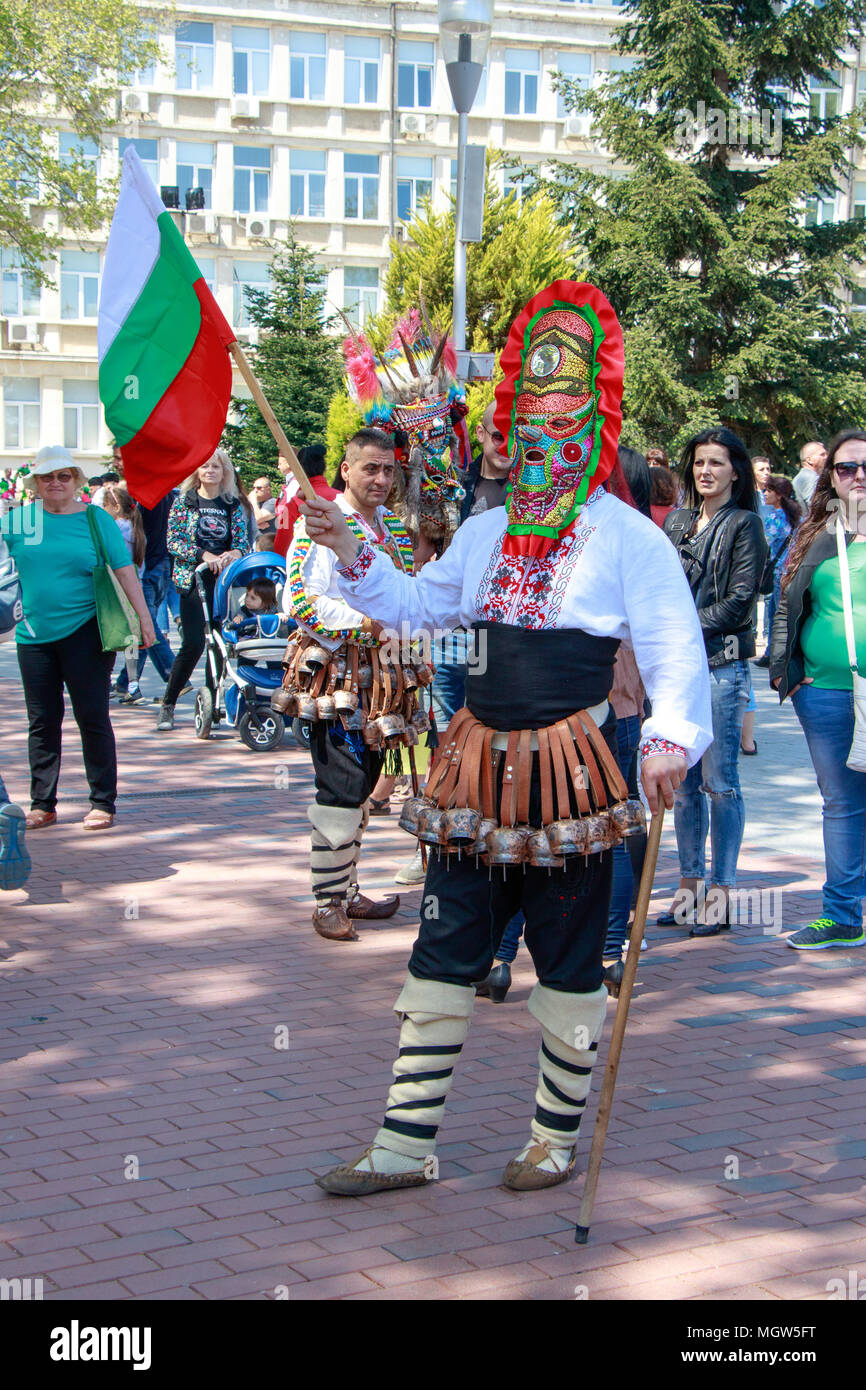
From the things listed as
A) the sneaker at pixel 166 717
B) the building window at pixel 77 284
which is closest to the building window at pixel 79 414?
the building window at pixel 77 284

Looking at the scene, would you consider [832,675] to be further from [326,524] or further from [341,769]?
[326,524]

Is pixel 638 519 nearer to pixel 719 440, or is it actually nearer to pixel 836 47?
pixel 719 440

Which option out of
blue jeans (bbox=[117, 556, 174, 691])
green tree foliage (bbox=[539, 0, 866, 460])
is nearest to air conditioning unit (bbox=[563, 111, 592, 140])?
green tree foliage (bbox=[539, 0, 866, 460])

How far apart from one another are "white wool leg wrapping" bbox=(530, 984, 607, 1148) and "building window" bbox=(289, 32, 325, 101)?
41969mm

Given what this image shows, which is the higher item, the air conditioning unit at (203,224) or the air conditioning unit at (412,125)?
the air conditioning unit at (412,125)

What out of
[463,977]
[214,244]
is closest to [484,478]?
[463,977]

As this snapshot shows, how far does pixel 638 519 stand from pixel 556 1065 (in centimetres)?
149

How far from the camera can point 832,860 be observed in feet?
20.9

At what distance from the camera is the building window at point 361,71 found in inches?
1654

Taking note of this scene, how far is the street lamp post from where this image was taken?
1043 cm

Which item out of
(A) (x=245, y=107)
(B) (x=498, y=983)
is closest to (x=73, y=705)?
(B) (x=498, y=983)

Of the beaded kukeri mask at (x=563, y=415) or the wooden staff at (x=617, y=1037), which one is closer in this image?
the wooden staff at (x=617, y=1037)

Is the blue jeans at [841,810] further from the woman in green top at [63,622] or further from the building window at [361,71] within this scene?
the building window at [361,71]

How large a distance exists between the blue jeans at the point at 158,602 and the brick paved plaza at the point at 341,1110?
19.1 ft
